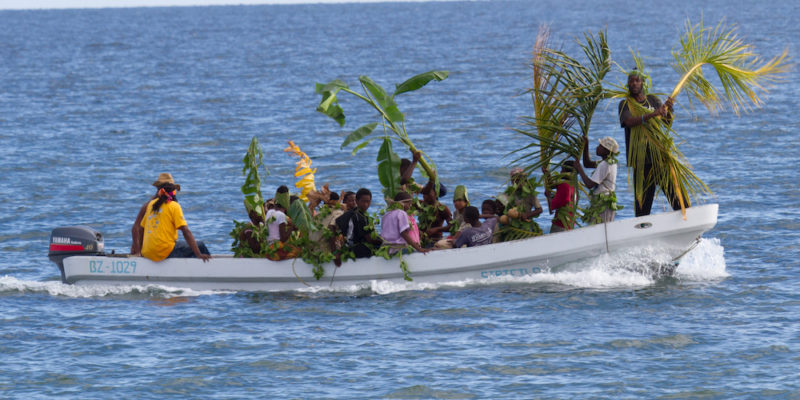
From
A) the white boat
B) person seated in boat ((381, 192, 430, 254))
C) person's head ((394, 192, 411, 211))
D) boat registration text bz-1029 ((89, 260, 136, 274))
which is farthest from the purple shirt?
boat registration text bz-1029 ((89, 260, 136, 274))

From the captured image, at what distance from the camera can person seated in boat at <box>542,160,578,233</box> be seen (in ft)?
49.8

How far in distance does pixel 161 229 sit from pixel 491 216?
4456 millimetres

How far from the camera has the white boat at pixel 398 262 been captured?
15023 millimetres

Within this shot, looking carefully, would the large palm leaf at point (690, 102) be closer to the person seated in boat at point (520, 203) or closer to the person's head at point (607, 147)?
the person's head at point (607, 147)

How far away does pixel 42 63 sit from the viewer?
74250 millimetres

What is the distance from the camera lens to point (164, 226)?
15.7 m

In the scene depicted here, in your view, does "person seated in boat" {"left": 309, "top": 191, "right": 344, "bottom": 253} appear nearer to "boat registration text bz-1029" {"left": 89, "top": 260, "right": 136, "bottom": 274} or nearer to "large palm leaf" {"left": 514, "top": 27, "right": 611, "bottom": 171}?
"large palm leaf" {"left": 514, "top": 27, "right": 611, "bottom": 171}

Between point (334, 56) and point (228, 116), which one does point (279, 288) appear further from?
point (334, 56)

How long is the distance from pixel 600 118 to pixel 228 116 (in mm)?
13681

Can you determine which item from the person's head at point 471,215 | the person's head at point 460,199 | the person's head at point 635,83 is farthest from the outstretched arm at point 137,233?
the person's head at point 635,83

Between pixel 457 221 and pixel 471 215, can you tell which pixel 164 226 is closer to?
pixel 457 221

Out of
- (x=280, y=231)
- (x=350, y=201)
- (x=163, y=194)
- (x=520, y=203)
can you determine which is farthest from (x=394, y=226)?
(x=163, y=194)

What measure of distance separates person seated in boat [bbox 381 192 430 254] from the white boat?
0.18 meters

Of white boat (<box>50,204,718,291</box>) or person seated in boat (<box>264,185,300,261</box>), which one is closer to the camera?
white boat (<box>50,204,718,291</box>)
